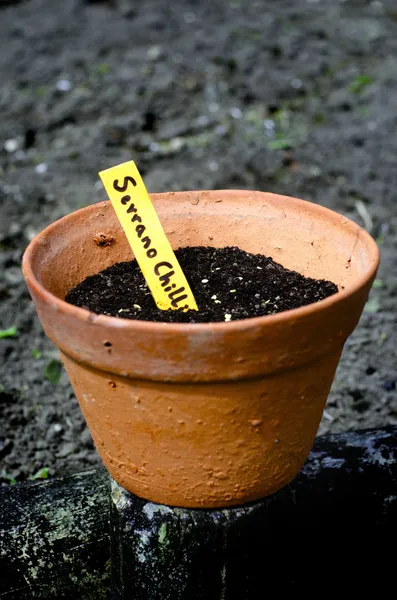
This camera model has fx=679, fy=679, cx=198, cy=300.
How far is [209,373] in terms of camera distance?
2.96 ft

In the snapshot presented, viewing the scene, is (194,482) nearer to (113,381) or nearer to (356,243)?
(113,381)

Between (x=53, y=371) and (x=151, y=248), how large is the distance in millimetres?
1195

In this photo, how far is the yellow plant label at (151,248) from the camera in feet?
3.54

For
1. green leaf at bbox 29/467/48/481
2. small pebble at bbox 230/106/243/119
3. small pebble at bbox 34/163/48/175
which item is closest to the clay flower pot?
green leaf at bbox 29/467/48/481

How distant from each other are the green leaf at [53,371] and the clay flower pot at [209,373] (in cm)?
99

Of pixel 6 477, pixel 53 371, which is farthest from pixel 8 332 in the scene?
pixel 6 477

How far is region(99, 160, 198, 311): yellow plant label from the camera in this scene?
1.08 meters

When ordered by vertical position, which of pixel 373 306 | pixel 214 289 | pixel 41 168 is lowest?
pixel 373 306

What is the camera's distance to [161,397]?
0.95 m

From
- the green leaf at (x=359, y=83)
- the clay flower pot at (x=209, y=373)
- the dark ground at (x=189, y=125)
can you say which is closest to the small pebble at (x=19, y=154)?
the dark ground at (x=189, y=125)

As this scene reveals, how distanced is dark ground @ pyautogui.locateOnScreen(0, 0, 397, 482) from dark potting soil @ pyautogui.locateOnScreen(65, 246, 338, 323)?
32.2 inches

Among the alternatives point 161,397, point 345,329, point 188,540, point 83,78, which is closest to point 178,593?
point 188,540

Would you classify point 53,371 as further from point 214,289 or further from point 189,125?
point 189,125

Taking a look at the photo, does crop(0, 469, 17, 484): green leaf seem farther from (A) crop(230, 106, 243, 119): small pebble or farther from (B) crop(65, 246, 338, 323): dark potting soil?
(A) crop(230, 106, 243, 119): small pebble
